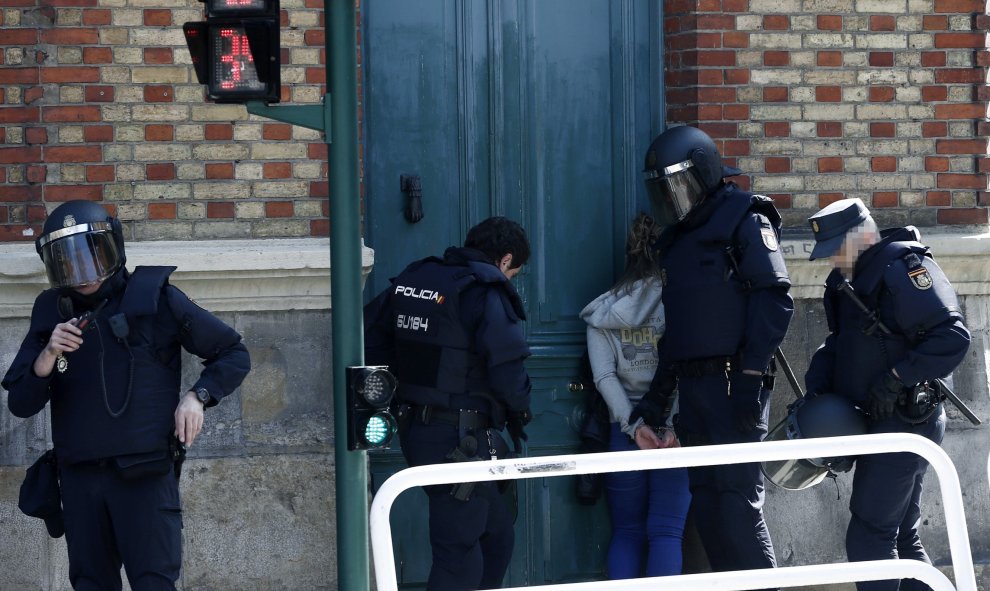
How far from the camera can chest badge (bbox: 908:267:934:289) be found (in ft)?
17.3

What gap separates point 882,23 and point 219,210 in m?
3.29

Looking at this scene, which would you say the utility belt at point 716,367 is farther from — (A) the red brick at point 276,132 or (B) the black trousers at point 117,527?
(B) the black trousers at point 117,527

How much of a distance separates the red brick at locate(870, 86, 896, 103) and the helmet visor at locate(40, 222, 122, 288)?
3.74 m

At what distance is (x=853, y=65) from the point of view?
660cm

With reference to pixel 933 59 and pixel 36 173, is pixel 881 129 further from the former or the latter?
pixel 36 173

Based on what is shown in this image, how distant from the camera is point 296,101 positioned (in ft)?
20.0

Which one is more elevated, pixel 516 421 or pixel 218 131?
pixel 218 131

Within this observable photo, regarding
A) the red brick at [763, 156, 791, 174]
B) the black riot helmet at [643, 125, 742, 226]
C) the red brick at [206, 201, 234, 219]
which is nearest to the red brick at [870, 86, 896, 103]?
the red brick at [763, 156, 791, 174]

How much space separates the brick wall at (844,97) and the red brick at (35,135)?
2.92 metres

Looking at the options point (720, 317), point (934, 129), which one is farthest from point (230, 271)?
point (934, 129)

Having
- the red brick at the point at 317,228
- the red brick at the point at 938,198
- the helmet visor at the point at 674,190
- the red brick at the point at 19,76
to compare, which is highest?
the red brick at the point at 19,76

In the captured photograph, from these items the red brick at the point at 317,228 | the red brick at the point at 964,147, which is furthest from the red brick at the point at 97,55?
the red brick at the point at 964,147

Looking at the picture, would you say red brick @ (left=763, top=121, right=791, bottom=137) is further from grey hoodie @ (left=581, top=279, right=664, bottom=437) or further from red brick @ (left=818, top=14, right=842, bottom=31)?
grey hoodie @ (left=581, top=279, right=664, bottom=437)

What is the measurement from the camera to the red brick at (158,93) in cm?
601
